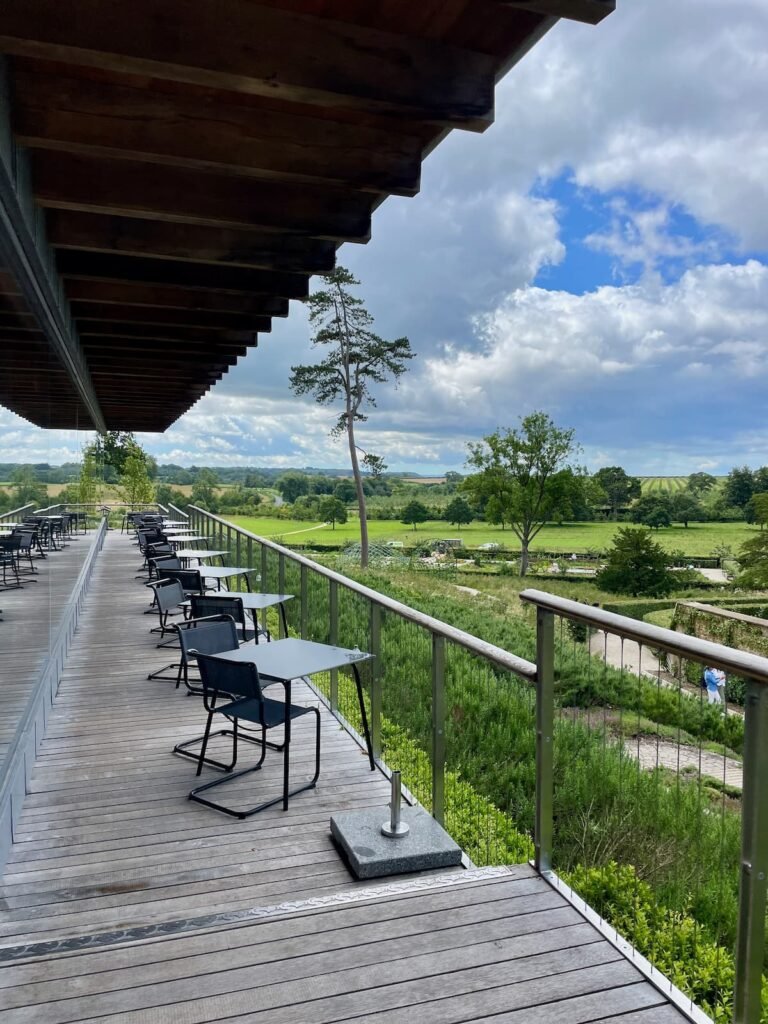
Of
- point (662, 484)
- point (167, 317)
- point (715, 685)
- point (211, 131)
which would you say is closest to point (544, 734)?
point (715, 685)

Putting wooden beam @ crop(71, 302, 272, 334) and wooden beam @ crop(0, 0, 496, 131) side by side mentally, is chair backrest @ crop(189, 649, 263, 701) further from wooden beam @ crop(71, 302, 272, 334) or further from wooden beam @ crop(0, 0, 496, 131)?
wooden beam @ crop(0, 0, 496, 131)

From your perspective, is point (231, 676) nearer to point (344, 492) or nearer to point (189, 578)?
point (189, 578)

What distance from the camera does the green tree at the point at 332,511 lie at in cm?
6386

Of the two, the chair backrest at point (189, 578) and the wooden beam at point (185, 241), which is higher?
the wooden beam at point (185, 241)

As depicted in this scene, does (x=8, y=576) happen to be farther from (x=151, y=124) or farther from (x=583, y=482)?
(x=583, y=482)

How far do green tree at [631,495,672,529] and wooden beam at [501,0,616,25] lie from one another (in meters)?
70.6

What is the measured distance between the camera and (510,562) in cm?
5538

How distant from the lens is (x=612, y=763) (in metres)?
2.15

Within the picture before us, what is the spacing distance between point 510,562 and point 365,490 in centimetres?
2043

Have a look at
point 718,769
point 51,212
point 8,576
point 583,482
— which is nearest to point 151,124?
point 51,212

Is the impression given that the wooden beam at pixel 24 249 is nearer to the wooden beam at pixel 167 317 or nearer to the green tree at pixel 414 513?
the wooden beam at pixel 167 317

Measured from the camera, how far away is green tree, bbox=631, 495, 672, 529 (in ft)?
226

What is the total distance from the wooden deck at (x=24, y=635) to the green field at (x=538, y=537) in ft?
161

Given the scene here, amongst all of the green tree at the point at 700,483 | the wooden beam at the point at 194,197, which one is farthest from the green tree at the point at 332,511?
the wooden beam at the point at 194,197
